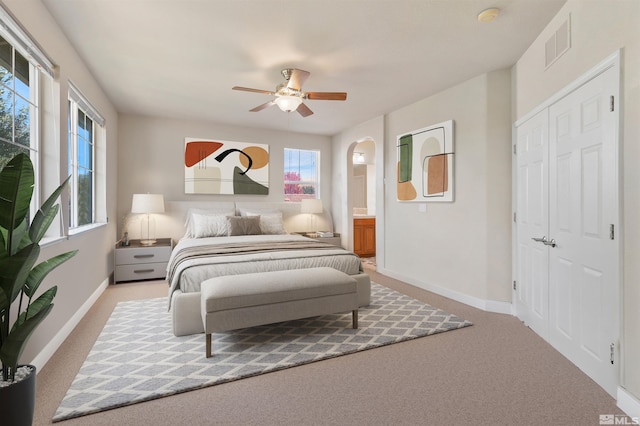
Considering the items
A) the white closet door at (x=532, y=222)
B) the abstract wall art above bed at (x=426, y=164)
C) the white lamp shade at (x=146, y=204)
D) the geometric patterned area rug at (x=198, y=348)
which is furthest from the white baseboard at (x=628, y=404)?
the white lamp shade at (x=146, y=204)

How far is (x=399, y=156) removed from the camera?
488 centimetres

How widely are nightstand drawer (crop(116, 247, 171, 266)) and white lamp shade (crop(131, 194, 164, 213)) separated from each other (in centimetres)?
57

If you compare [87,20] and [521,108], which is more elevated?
[87,20]

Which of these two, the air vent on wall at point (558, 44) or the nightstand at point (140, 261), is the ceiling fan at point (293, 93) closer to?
the air vent on wall at point (558, 44)

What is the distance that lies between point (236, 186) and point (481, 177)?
402 centimetres

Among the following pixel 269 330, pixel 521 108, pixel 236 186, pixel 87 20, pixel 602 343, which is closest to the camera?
pixel 602 343

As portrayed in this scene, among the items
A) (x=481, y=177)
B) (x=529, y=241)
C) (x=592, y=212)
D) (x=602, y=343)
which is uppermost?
(x=481, y=177)

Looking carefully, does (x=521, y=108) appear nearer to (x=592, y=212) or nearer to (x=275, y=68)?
(x=592, y=212)

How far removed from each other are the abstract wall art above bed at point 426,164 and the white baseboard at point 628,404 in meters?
2.48

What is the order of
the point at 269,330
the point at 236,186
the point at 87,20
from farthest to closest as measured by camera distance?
the point at 236,186, the point at 269,330, the point at 87,20

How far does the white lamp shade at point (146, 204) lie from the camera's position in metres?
4.86

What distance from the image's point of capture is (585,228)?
219cm

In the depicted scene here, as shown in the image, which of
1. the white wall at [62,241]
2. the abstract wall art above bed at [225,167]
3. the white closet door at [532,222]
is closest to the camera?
the white wall at [62,241]

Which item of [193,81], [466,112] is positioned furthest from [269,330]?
[466,112]
